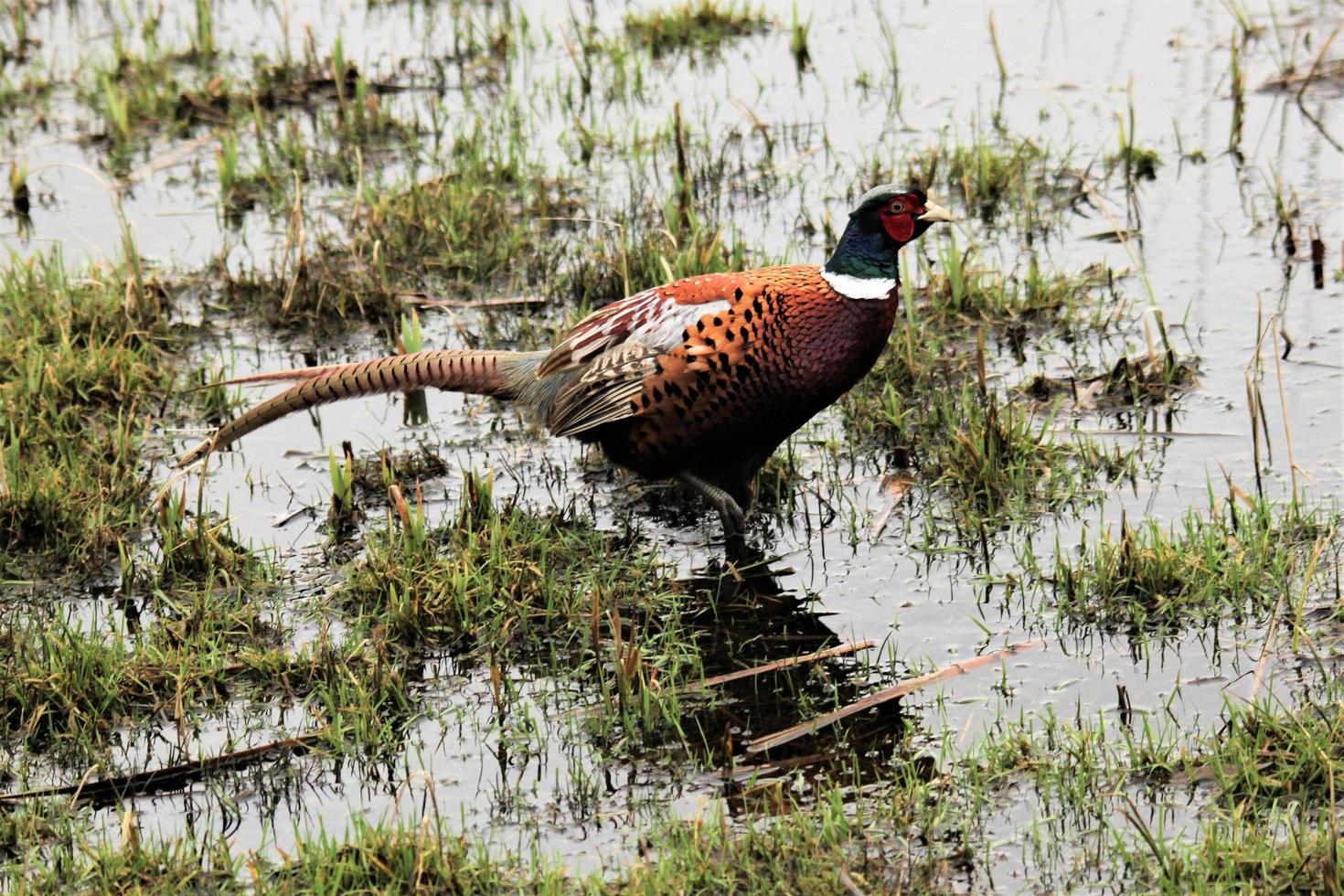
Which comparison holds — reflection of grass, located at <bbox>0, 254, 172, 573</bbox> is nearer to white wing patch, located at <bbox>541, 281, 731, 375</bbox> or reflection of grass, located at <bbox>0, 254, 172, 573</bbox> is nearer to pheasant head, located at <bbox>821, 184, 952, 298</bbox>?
white wing patch, located at <bbox>541, 281, 731, 375</bbox>

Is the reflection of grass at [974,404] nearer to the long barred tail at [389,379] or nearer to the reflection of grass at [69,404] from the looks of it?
the long barred tail at [389,379]

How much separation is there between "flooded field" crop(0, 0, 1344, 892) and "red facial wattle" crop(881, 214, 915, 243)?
25.1 inches

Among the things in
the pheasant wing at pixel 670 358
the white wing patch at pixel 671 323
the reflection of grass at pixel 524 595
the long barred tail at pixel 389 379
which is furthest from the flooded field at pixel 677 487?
the white wing patch at pixel 671 323

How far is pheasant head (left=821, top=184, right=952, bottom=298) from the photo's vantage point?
16.0 ft

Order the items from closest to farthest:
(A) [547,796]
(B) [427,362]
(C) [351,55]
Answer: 1. (A) [547,796]
2. (B) [427,362]
3. (C) [351,55]

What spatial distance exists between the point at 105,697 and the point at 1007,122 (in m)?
4.82

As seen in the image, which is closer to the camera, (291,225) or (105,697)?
(105,697)

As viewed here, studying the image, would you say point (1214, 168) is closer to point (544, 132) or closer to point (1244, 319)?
point (1244, 319)

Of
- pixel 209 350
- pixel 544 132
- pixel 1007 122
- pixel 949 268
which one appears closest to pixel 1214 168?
pixel 1007 122

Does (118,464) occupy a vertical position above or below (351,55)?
below

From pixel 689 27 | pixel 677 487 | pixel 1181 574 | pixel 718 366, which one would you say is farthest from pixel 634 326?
pixel 689 27

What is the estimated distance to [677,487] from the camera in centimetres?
543

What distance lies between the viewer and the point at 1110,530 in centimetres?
478

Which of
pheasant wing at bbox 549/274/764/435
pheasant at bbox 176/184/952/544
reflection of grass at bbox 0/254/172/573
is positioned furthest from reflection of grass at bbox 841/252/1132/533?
reflection of grass at bbox 0/254/172/573
